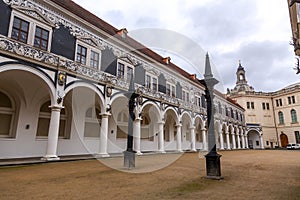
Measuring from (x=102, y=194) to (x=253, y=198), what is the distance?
3.27 metres

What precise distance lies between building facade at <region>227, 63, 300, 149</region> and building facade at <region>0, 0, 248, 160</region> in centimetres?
3343

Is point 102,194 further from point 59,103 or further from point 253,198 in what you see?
point 59,103

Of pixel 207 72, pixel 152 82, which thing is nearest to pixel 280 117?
pixel 152 82

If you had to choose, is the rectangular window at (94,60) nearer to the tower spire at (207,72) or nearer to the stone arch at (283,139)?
the tower spire at (207,72)

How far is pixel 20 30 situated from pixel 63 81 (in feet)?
10.8

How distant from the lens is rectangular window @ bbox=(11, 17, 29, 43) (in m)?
10.4

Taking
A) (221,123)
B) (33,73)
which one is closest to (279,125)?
(221,123)

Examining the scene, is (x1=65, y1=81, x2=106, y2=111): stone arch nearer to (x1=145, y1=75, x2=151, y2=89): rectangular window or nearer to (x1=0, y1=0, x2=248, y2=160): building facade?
(x1=0, y1=0, x2=248, y2=160): building facade

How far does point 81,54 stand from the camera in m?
13.6

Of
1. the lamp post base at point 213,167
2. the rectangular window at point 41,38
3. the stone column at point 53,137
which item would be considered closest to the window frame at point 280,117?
the lamp post base at point 213,167

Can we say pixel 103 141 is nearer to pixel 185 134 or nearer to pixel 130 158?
pixel 130 158

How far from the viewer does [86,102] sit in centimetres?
1570

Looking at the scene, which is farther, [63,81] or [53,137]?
[63,81]

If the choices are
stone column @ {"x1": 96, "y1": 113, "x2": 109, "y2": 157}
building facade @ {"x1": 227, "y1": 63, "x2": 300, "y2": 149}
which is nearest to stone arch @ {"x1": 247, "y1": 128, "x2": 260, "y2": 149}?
building facade @ {"x1": 227, "y1": 63, "x2": 300, "y2": 149}
